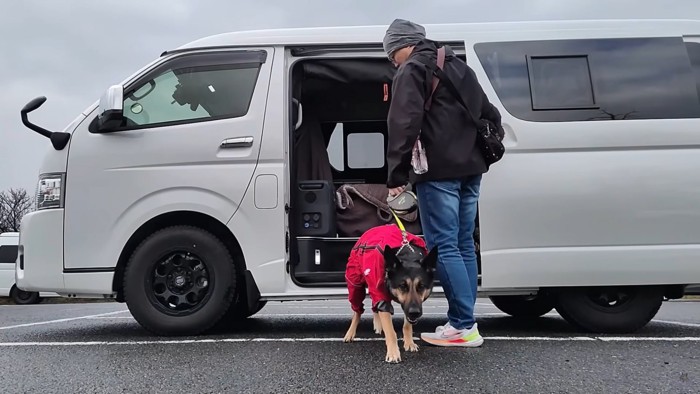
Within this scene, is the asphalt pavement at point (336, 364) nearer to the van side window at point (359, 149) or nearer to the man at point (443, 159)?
the man at point (443, 159)

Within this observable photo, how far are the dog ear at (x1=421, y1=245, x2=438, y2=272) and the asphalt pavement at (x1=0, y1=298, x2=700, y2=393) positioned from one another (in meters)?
0.49

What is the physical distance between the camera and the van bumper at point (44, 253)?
419 centimetres

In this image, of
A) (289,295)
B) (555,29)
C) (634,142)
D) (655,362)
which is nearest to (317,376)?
(289,295)

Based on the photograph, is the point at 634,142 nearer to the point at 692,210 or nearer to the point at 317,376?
the point at 692,210

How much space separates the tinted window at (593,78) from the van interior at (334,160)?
0.43 metres

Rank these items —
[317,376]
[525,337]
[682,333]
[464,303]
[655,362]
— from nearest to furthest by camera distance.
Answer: [317,376] → [655,362] → [464,303] → [525,337] → [682,333]

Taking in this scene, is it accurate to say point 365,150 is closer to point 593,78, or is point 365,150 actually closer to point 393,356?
point 593,78

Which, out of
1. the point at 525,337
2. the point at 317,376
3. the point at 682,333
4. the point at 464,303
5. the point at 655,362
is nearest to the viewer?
the point at 317,376

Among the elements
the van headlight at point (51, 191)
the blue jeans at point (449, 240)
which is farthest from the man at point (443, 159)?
the van headlight at point (51, 191)

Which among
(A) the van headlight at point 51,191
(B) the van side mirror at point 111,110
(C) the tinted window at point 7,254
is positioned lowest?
(C) the tinted window at point 7,254

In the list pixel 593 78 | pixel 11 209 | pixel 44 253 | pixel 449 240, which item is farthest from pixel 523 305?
pixel 11 209

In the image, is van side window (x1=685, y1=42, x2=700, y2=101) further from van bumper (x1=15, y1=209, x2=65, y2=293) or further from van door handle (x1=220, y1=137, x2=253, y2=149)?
van bumper (x1=15, y1=209, x2=65, y2=293)

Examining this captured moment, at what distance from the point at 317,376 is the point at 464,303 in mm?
1160

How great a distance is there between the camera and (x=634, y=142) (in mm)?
4188
